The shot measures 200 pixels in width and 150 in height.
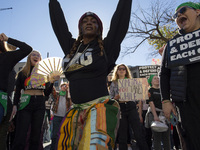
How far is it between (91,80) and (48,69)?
5.13ft

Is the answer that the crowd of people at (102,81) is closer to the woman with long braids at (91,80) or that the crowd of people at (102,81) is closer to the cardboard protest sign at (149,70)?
the woman with long braids at (91,80)

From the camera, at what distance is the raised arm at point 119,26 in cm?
214

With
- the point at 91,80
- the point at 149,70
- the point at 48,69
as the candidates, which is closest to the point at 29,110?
the point at 48,69

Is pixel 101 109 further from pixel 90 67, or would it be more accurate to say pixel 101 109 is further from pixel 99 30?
pixel 99 30

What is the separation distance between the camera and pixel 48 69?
3324mm

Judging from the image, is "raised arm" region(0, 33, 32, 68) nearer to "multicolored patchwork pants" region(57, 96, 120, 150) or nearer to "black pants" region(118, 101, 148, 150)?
"multicolored patchwork pants" region(57, 96, 120, 150)

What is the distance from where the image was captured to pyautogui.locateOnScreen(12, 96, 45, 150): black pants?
141 inches

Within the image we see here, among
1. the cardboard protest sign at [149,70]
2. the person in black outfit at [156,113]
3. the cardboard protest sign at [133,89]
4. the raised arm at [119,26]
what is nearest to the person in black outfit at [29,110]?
the cardboard protest sign at [133,89]

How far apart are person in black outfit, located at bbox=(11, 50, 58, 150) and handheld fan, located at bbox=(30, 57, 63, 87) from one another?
0.40m

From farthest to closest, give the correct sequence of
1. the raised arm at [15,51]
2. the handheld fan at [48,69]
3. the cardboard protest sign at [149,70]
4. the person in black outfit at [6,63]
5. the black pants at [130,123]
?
the cardboard protest sign at [149,70] < the black pants at [130,123] < the handheld fan at [48,69] < the raised arm at [15,51] < the person in black outfit at [6,63]

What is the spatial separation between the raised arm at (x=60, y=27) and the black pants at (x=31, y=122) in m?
1.80

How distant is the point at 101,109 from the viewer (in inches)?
69.9

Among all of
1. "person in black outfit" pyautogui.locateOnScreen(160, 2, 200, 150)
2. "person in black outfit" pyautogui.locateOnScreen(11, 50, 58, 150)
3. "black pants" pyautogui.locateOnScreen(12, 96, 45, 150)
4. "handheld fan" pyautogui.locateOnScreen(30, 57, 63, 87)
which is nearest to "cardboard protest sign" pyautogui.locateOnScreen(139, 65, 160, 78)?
"person in black outfit" pyautogui.locateOnScreen(11, 50, 58, 150)

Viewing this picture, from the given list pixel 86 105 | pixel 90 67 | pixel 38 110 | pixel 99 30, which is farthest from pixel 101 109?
pixel 38 110
